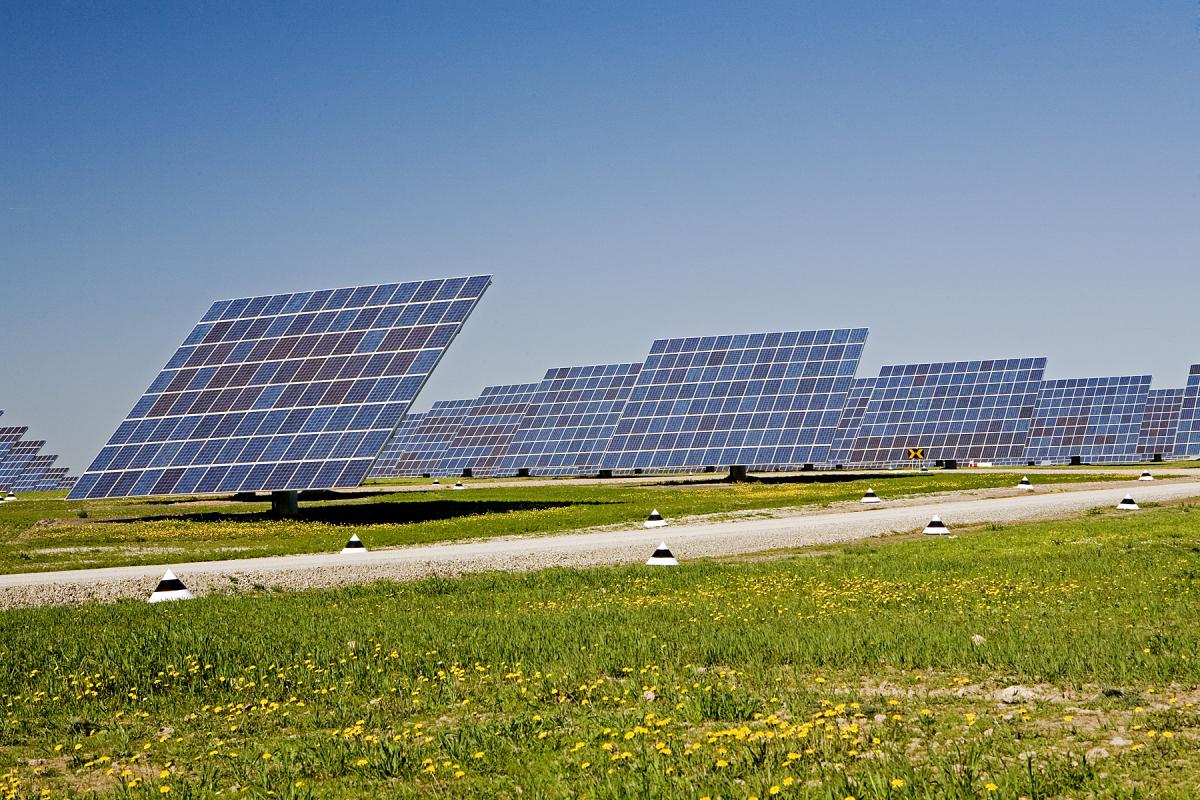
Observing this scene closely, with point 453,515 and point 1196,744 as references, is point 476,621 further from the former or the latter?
point 453,515

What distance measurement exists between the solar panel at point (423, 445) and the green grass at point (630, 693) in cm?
8366

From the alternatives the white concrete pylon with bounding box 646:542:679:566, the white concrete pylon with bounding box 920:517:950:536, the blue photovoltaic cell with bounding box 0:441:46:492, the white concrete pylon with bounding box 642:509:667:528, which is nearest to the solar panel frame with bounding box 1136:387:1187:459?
the white concrete pylon with bounding box 642:509:667:528

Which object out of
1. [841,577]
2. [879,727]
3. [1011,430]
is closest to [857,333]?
[1011,430]

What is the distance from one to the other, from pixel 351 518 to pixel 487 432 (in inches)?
2483

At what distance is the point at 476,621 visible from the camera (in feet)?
50.9

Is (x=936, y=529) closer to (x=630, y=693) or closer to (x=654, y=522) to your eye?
(x=654, y=522)

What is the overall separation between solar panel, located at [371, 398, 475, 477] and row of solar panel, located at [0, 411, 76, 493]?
1136 inches

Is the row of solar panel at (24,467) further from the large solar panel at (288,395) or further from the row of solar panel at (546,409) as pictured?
the large solar panel at (288,395)

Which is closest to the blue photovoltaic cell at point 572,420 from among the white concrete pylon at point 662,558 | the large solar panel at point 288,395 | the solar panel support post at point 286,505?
the large solar panel at point 288,395

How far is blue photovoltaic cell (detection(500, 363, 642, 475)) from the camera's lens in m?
78.2

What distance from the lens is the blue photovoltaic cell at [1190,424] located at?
96.4 meters

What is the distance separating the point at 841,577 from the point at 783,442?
4020 centimetres

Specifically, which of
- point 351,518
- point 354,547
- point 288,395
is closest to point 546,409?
point 288,395

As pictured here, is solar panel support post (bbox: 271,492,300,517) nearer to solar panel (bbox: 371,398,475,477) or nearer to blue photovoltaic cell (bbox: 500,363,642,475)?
blue photovoltaic cell (bbox: 500,363,642,475)
